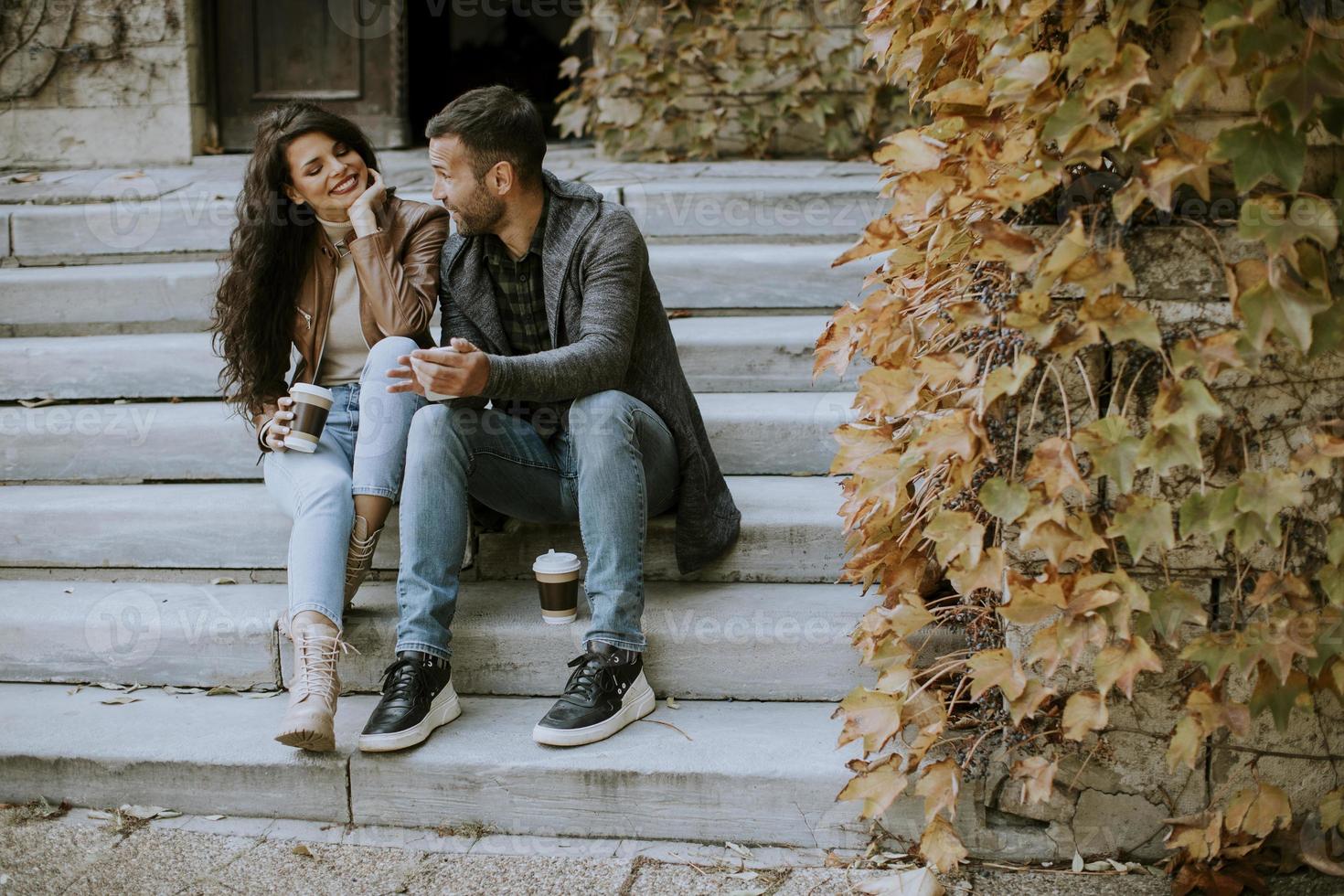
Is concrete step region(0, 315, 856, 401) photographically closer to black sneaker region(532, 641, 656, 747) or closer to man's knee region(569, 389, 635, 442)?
man's knee region(569, 389, 635, 442)

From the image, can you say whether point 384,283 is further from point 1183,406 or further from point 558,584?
point 1183,406

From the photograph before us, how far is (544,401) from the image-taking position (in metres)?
2.65

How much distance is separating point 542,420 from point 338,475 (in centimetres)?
45

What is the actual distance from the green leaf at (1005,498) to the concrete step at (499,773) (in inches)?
26.5

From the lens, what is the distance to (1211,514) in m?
1.83

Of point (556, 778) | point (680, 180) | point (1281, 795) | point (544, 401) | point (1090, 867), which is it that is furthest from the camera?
point (680, 180)

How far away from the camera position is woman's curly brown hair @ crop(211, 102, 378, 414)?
278 cm

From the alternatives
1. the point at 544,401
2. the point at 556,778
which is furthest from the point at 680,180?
the point at 556,778

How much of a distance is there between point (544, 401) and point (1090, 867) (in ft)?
4.60

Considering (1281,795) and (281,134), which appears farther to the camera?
(281,134)

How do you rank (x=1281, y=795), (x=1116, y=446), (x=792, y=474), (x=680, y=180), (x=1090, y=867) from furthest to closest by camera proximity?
(x=680, y=180)
(x=792, y=474)
(x=1090, y=867)
(x=1281, y=795)
(x=1116, y=446)

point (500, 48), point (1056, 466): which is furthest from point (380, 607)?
point (500, 48)

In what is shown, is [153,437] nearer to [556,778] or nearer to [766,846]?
[556,778]

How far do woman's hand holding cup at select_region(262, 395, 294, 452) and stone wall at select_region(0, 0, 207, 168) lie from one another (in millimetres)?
3406
